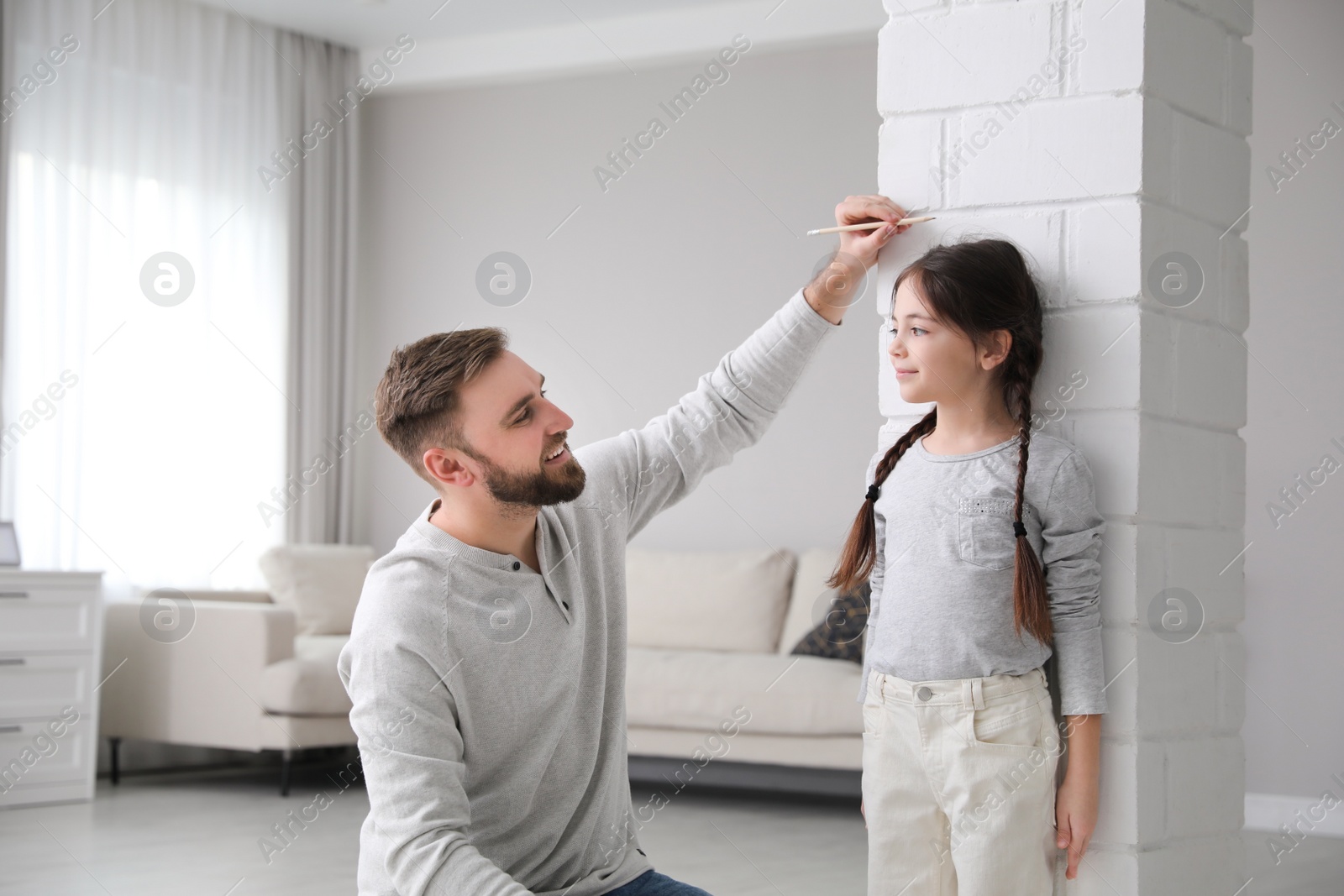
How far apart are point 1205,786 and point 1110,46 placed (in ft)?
2.69

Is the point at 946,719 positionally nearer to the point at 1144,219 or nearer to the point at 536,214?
the point at 1144,219

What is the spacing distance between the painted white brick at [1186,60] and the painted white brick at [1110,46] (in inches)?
0.5

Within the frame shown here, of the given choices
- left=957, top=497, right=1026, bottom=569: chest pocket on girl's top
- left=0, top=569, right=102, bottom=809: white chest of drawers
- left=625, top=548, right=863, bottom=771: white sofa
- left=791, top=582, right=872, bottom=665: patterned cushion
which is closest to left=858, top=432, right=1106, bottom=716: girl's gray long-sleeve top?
left=957, top=497, right=1026, bottom=569: chest pocket on girl's top

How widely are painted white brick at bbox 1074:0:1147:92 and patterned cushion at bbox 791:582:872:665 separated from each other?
10.2 ft

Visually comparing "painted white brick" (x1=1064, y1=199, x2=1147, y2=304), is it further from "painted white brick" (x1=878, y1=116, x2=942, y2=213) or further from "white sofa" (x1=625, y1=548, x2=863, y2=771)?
"white sofa" (x1=625, y1=548, x2=863, y2=771)

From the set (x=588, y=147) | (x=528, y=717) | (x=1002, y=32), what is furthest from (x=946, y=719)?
(x=588, y=147)

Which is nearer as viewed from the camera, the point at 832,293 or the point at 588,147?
the point at 832,293

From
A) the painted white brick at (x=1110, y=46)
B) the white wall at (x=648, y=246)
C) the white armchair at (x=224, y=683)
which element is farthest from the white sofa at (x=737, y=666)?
the painted white brick at (x=1110, y=46)

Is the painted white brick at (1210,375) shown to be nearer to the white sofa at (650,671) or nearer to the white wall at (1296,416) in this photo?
the white sofa at (650,671)

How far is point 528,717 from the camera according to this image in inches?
58.7

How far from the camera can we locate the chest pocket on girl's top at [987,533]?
4.53 ft

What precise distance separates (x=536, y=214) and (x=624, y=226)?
1.46 feet

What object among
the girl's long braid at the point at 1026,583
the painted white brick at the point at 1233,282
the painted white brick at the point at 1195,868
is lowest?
the painted white brick at the point at 1195,868

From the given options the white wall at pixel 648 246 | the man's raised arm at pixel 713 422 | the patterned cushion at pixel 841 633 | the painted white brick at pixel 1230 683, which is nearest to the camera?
the painted white brick at pixel 1230 683
